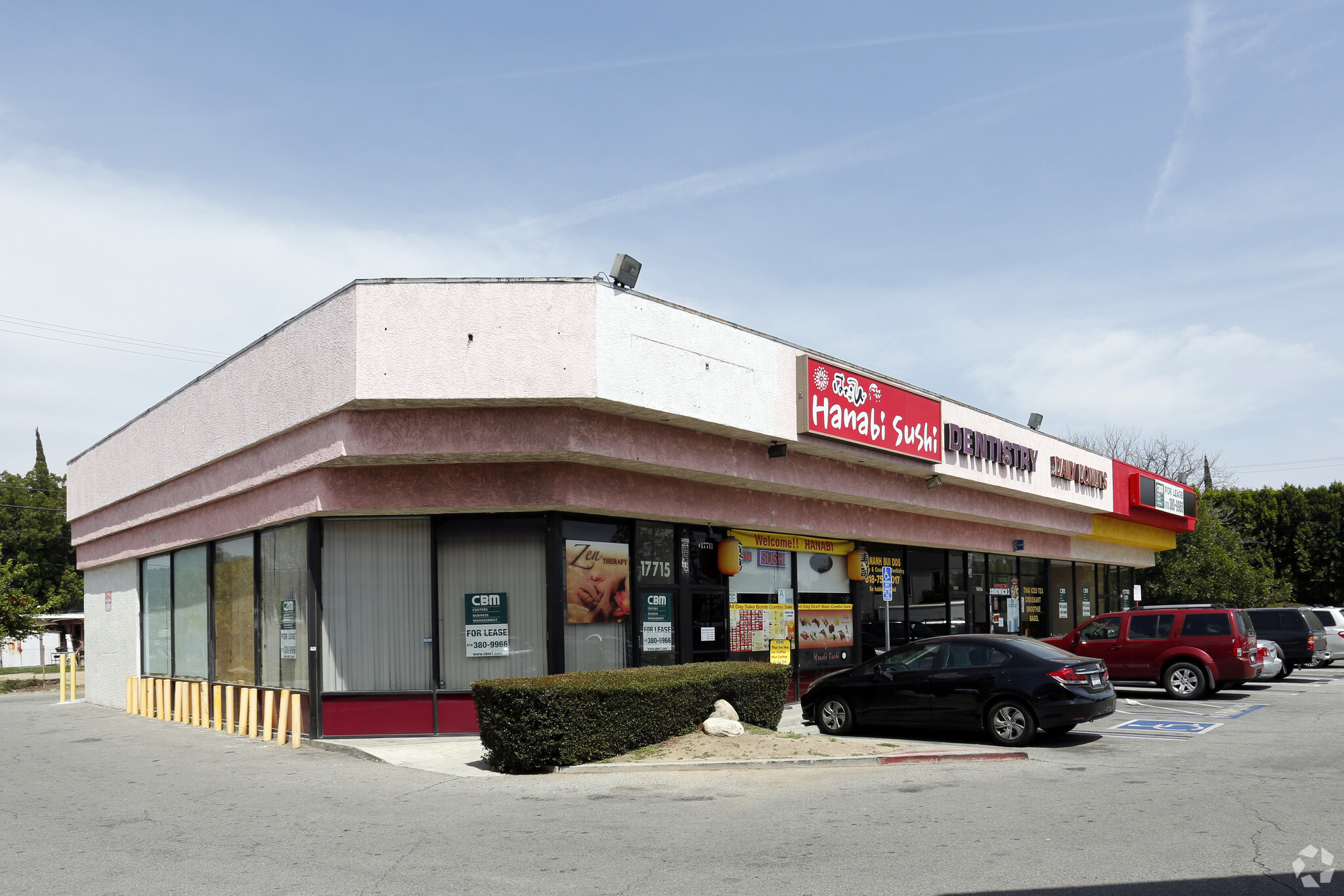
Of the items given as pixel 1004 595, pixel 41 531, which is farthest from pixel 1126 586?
pixel 41 531

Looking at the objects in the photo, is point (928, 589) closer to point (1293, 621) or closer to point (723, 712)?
point (1293, 621)

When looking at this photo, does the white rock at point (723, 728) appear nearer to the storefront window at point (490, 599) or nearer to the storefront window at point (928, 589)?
the storefront window at point (490, 599)

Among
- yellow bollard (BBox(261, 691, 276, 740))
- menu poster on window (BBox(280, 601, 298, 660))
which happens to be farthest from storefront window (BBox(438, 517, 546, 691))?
yellow bollard (BBox(261, 691, 276, 740))

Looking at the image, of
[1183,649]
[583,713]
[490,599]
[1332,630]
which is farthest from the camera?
[1332,630]

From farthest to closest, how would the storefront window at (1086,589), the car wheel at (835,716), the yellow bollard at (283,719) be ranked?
the storefront window at (1086,589) → the yellow bollard at (283,719) → the car wheel at (835,716)

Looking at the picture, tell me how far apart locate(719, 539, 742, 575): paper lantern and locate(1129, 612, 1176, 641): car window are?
28.1 feet

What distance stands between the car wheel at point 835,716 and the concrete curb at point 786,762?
2478 millimetres

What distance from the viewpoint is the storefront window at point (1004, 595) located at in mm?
29344

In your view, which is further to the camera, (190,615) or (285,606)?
(190,615)

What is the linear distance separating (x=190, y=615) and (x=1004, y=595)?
20.5 m

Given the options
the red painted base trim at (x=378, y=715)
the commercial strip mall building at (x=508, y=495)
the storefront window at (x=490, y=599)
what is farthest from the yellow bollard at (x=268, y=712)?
the storefront window at (x=490, y=599)

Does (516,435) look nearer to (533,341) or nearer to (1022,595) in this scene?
(533,341)

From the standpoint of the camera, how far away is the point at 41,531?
6862 cm

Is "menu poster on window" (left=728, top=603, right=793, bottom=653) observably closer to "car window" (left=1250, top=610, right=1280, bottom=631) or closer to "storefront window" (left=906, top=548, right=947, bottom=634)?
"storefront window" (left=906, top=548, right=947, bottom=634)
